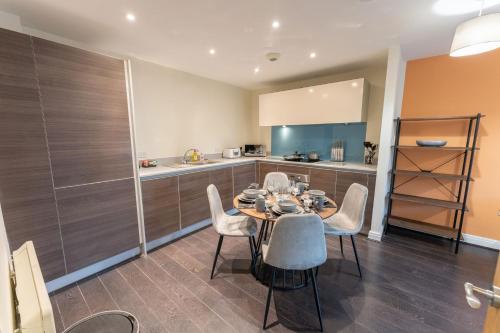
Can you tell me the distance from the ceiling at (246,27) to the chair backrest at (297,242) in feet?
5.39

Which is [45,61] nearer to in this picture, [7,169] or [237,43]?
[7,169]

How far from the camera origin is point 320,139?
3836 millimetres

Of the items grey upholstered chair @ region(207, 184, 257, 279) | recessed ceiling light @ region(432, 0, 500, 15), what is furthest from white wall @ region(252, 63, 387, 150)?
grey upholstered chair @ region(207, 184, 257, 279)

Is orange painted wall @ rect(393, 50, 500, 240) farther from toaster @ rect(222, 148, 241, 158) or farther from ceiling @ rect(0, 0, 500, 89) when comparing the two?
toaster @ rect(222, 148, 241, 158)

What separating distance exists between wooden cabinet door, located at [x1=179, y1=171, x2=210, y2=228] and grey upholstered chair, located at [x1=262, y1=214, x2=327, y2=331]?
1707 millimetres

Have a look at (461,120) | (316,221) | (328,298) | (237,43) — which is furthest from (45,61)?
(461,120)

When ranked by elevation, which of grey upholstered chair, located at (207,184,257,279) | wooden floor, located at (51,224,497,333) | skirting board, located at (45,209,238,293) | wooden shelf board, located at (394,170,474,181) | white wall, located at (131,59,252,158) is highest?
white wall, located at (131,59,252,158)

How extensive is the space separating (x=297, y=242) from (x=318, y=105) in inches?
103

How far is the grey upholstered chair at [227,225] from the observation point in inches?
78.0

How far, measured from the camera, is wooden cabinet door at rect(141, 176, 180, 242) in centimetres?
245

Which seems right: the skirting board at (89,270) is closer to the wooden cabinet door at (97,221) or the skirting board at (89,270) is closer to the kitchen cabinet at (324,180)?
the wooden cabinet door at (97,221)

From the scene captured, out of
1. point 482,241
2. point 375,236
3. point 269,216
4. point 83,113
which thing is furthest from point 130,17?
point 482,241

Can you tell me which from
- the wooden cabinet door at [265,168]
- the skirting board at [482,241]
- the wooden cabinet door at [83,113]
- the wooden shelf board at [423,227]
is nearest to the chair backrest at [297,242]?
the wooden cabinet door at [83,113]

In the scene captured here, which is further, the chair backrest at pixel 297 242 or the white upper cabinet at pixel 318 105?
the white upper cabinet at pixel 318 105
